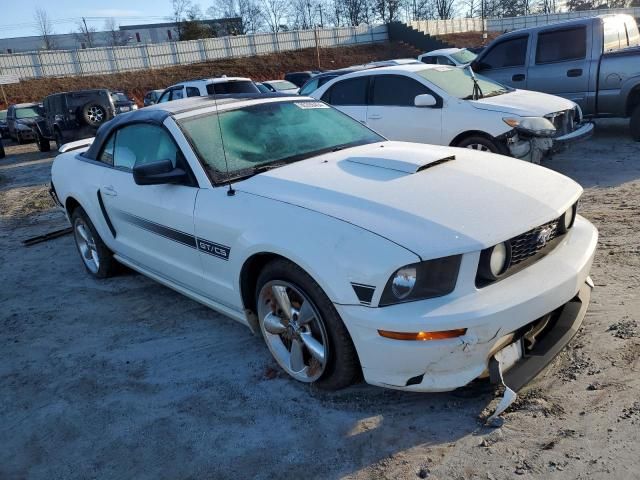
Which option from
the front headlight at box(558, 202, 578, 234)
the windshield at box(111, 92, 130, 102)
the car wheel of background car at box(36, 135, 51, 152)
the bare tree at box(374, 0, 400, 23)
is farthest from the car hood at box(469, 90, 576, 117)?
the bare tree at box(374, 0, 400, 23)

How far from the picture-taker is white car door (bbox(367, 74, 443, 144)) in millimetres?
7062

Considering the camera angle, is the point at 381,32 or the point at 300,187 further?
the point at 381,32

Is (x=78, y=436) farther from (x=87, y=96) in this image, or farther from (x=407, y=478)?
(x=87, y=96)

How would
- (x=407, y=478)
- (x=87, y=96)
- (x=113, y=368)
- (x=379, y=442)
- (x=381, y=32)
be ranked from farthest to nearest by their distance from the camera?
(x=381, y=32), (x=87, y=96), (x=113, y=368), (x=379, y=442), (x=407, y=478)

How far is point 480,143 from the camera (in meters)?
6.70

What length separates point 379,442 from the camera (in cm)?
256

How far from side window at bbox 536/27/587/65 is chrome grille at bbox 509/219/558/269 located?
23.8 ft

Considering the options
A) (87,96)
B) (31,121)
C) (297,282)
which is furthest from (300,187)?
(31,121)

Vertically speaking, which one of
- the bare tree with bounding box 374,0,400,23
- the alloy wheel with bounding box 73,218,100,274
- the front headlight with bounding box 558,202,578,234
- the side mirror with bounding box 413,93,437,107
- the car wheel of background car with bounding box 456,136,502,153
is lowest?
the alloy wheel with bounding box 73,218,100,274

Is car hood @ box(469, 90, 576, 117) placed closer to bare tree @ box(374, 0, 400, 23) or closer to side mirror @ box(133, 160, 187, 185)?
side mirror @ box(133, 160, 187, 185)

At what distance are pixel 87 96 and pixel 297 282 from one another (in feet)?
47.0

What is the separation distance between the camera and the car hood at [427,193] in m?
2.54

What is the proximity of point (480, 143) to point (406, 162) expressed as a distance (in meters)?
3.75

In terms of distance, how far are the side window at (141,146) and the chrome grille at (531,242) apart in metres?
2.24
